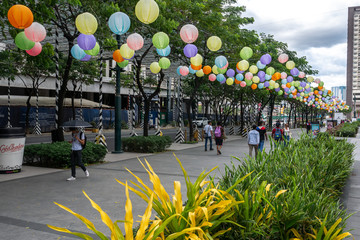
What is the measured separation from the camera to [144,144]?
1719 centimetres

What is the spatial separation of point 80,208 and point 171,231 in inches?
165

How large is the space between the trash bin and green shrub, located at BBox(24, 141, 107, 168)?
110cm

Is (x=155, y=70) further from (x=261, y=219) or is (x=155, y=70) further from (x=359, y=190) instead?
(x=261, y=219)

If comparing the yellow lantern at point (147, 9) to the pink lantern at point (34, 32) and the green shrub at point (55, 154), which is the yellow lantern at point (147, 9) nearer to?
the pink lantern at point (34, 32)

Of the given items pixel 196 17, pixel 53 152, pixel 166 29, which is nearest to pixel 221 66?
pixel 166 29

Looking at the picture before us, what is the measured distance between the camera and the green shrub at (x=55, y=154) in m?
11.8

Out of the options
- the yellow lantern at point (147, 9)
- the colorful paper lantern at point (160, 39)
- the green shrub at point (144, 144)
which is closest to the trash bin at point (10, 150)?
the colorful paper lantern at point (160, 39)

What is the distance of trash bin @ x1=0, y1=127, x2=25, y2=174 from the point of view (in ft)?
34.8

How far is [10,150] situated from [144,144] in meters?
7.45

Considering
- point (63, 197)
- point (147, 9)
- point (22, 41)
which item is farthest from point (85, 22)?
point (63, 197)

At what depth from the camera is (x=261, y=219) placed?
139 inches

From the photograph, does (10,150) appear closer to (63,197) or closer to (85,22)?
(63,197)

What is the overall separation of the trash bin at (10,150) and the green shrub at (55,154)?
1104 millimetres

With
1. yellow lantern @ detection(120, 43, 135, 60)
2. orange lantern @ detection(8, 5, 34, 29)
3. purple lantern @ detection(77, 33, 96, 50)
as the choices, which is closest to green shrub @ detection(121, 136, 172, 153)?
yellow lantern @ detection(120, 43, 135, 60)
